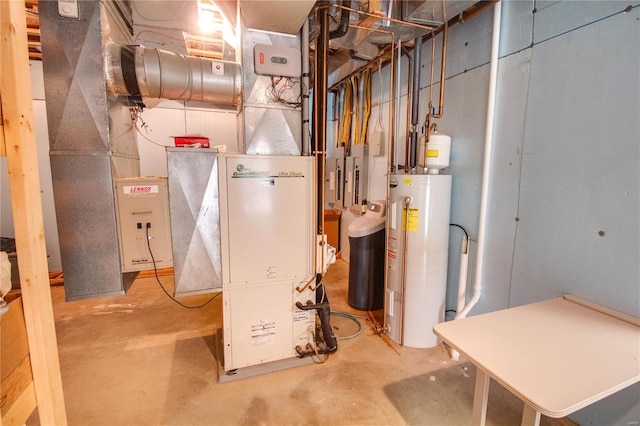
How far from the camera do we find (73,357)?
2.29 meters

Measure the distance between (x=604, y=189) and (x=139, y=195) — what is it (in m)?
2.79

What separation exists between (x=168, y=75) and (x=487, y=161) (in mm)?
2204

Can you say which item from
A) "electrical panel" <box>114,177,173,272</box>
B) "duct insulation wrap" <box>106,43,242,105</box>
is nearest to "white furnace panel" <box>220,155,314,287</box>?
"duct insulation wrap" <box>106,43,242,105</box>

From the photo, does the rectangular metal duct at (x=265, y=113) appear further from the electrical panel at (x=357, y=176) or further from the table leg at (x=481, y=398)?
the table leg at (x=481, y=398)

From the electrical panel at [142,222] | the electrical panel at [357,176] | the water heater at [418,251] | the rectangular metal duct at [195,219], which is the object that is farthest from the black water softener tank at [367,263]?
the electrical panel at [142,222]

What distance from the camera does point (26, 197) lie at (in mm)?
781

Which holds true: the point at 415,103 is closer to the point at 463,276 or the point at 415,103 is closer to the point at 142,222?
the point at 463,276

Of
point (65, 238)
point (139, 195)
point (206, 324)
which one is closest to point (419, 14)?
point (139, 195)

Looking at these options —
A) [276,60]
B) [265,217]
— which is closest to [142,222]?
[265,217]

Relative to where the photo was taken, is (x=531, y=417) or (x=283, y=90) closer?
(x=531, y=417)

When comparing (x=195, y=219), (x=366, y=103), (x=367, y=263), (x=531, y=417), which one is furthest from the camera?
(x=366, y=103)

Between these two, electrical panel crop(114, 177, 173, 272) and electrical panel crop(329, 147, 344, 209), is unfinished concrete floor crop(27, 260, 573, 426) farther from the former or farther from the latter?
electrical panel crop(329, 147, 344, 209)

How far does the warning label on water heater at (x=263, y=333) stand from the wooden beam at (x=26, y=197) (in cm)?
128

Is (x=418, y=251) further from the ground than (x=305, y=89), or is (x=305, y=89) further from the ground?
(x=305, y=89)
